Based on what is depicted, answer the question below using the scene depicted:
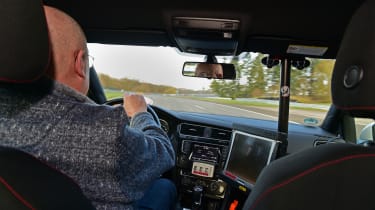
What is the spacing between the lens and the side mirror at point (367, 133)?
309 cm

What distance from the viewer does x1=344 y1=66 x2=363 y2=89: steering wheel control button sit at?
3.56ft

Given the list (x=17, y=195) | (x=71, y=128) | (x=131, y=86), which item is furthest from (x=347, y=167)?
(x=131, y=86)

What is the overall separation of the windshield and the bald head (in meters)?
1.75

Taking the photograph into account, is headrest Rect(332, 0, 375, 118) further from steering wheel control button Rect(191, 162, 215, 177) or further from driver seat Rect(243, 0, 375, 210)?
steering wheel control button Rect(191, 162, 215, 177)

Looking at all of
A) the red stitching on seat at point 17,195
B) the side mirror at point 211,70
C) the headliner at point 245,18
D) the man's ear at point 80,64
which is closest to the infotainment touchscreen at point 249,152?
the side mirror at point 211,70

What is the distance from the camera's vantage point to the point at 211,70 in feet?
9.71

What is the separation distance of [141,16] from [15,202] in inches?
71.0

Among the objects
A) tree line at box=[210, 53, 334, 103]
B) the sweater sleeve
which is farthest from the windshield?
the sweater sleeve

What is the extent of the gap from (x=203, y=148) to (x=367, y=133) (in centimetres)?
143

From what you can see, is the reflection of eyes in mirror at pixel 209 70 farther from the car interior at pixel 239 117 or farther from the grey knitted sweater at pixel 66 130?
the grey knitted sweater at pixel 66 130

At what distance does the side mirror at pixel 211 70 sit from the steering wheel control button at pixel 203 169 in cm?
82

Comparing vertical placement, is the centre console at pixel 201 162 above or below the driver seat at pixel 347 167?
below

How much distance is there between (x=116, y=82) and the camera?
3471 millimetres

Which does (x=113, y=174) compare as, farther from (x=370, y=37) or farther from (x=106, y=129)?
(x=370, y=37)
